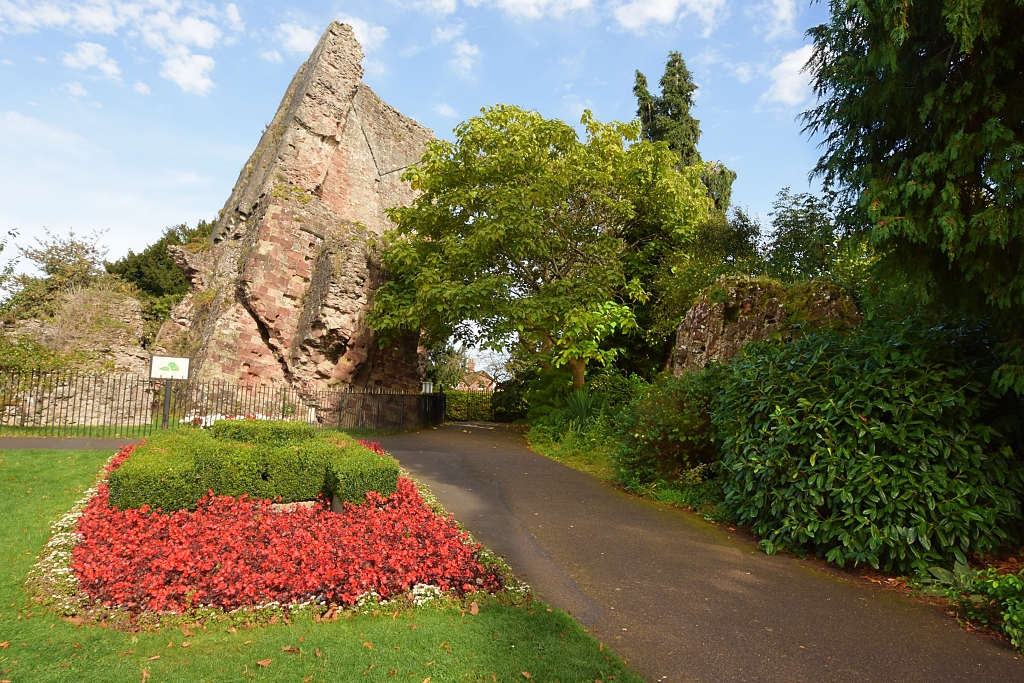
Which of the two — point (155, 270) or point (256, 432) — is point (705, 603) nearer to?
point (256, 432)

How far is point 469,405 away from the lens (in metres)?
27.2

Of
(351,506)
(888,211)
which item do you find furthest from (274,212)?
(888,211)

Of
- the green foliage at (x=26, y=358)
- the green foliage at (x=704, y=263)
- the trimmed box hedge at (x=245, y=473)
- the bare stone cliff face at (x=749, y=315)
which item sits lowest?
the trimmed box hedge at (x=245, y=473)

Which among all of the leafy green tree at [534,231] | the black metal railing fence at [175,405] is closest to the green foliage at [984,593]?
the leafy green tree at [534,231]

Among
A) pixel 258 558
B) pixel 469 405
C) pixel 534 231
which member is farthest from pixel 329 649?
pixel 469 405

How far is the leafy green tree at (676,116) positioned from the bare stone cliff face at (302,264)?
430 inches

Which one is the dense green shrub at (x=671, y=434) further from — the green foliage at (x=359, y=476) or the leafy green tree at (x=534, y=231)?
the leafy green tree at (x=534, y=231)

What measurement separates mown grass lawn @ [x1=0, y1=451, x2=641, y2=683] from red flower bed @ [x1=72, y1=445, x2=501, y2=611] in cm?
30

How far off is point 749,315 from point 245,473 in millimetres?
7546

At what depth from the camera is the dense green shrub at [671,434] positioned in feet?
27.1

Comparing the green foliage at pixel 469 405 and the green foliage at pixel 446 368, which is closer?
the green foliage at pixel 469 405

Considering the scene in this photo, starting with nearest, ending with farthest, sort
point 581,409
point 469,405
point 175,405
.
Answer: point 581,409 < point 175,405 < point 469,405

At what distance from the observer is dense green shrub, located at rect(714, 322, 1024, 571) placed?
5258 millimetres

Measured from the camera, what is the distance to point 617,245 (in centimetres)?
1603
